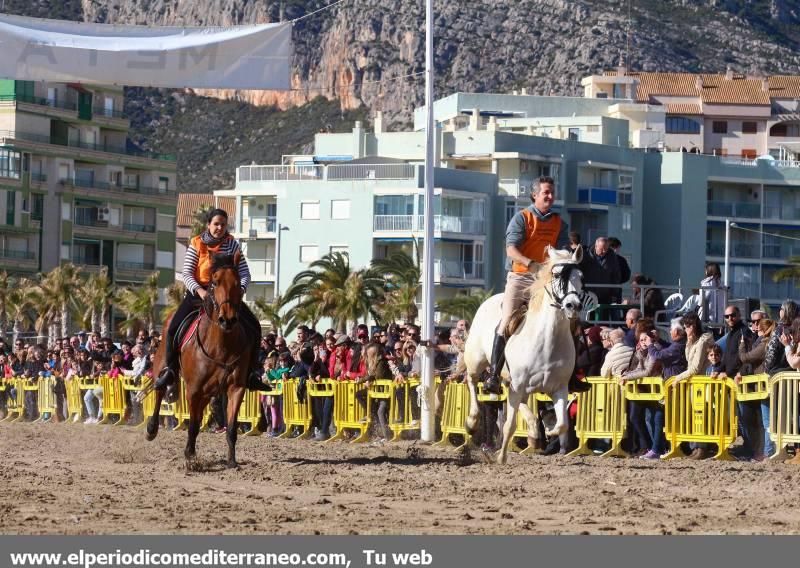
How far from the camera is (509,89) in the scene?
172 metres

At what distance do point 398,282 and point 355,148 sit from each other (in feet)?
75.4

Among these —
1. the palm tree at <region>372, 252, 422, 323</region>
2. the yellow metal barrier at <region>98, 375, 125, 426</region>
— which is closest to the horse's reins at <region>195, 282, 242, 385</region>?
the yellow metal barrier at <region>98, 375, 125, 426</region>

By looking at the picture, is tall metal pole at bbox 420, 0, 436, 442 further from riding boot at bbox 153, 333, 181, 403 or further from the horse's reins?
the horse's reins

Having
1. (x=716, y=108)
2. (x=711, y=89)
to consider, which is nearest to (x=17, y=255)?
(x=716, y=108)

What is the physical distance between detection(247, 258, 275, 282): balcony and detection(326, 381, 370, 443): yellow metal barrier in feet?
233

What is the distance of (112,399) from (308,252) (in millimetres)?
61209

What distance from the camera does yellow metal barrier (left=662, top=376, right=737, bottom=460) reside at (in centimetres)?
2108

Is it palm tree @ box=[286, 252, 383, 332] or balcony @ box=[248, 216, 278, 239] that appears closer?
palm tree @ box=[286, 252, 383, 332]

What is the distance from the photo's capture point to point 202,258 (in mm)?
20250

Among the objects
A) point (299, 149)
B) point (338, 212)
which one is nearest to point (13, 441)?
point (338, 212)

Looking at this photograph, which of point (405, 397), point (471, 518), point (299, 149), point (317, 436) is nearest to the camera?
point (471, 518)

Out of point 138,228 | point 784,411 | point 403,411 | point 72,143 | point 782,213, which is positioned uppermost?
point 72,143

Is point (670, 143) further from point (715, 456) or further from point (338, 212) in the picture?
point (715, 456)

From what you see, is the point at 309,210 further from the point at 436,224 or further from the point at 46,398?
the point at 46,398
